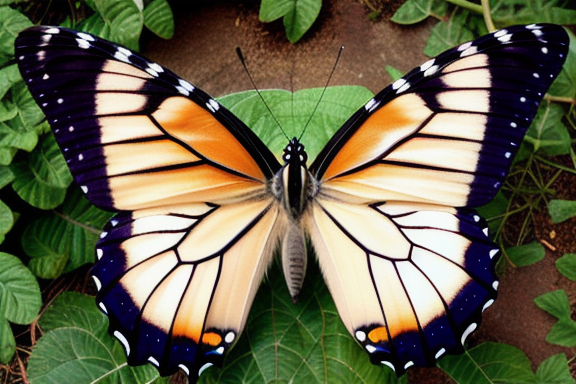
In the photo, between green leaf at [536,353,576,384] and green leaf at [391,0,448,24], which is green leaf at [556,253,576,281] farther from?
green leaf at [391,0,448,24]

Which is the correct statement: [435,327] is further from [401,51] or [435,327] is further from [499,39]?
[401,51]

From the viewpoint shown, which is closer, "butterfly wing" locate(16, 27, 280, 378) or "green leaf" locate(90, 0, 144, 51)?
A: "butterfly wing" locate(16, 27, 280, 378)

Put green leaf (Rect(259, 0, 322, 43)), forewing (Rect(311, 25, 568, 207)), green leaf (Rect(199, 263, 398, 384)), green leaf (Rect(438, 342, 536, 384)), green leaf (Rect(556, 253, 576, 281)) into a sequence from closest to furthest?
forewing (Rect(311, 25, 568, 207))
green leaf (Rect(199, 263, 398, 384))
green leaf (Rect(438, 342, 536, 384))
green leaf (Rect(556, 253, 576, 281))
green leaf (Rect(259, 0, 322, 43))

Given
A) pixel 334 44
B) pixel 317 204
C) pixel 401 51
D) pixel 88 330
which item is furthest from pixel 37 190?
pixel 401 51

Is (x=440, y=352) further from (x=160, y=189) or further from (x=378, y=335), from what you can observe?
(x=160, y=189)

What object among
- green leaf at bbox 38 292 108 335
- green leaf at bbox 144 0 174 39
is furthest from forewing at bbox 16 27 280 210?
green leaf at bbox 144 0 174 39

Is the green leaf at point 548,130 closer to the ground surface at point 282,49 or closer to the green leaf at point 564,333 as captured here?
the ground surface at point 282,49
